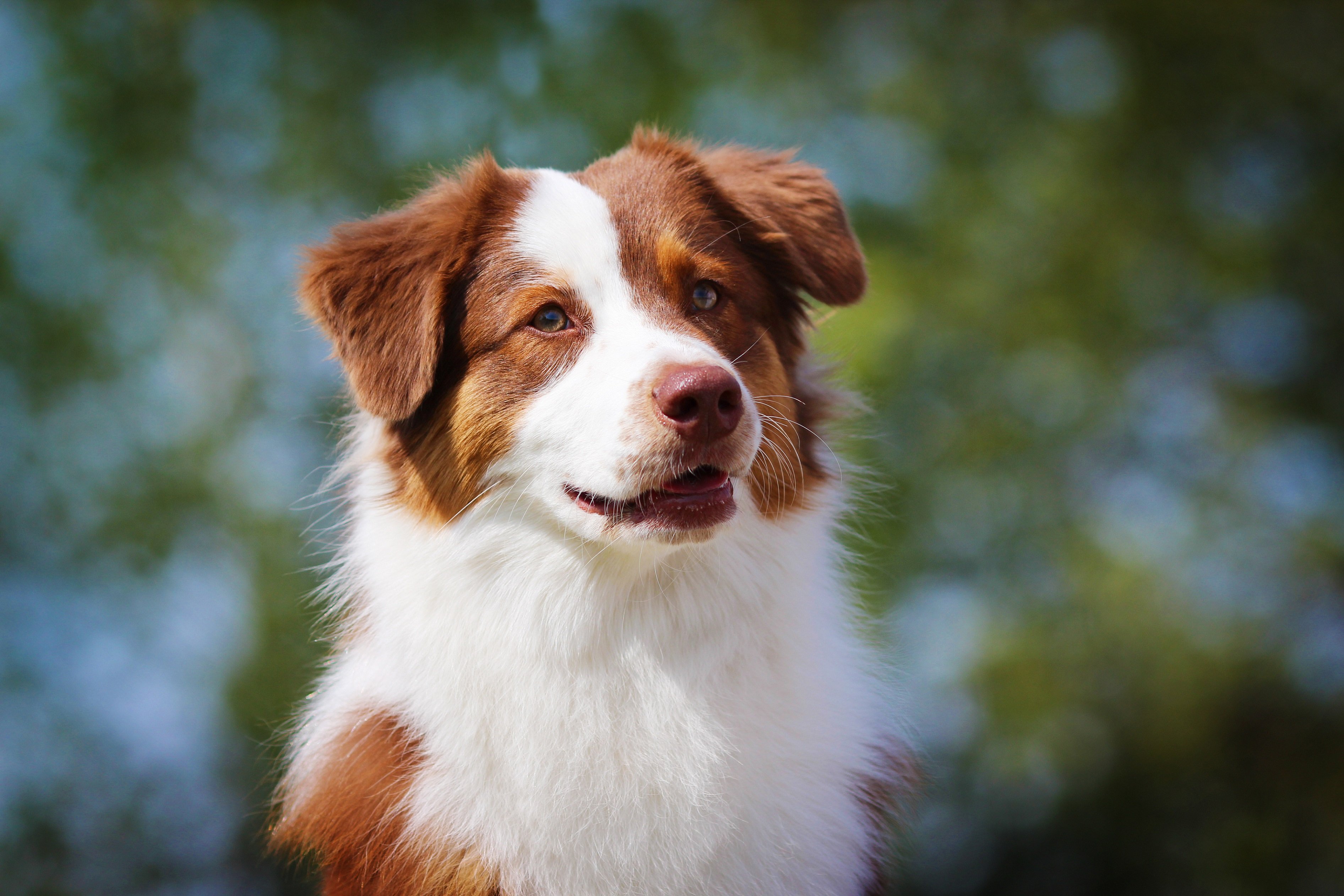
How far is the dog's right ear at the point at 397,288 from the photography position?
318 cm

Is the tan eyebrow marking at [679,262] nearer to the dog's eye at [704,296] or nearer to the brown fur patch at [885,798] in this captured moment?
the dog's eye at [704,296]

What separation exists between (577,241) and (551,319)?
260 mm

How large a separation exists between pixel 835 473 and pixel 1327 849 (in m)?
9.32

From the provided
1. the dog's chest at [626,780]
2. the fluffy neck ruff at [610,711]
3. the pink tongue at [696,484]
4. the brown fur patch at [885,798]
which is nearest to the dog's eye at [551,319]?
the fluffy neck ruff at [610,711]

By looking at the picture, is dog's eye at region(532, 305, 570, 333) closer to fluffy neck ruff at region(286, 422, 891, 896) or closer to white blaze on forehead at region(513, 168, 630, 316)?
white blaze on forehead at region(513, 168, 630, 316)

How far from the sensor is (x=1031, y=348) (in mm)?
11398

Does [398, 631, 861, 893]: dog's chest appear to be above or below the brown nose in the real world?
below

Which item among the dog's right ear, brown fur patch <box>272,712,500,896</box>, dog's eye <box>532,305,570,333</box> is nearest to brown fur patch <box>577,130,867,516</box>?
dog's eye <box>532,305,570,333</box>

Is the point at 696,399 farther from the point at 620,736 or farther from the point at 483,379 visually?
the point at 620,736

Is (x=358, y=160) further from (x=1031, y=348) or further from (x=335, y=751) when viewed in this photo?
(x=335, y=751)

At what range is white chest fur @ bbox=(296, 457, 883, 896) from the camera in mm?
3039

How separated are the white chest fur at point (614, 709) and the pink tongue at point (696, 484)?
17cm

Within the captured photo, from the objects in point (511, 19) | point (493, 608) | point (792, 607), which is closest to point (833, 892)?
point (792, 607)

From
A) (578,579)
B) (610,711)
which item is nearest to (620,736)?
(610,711)
